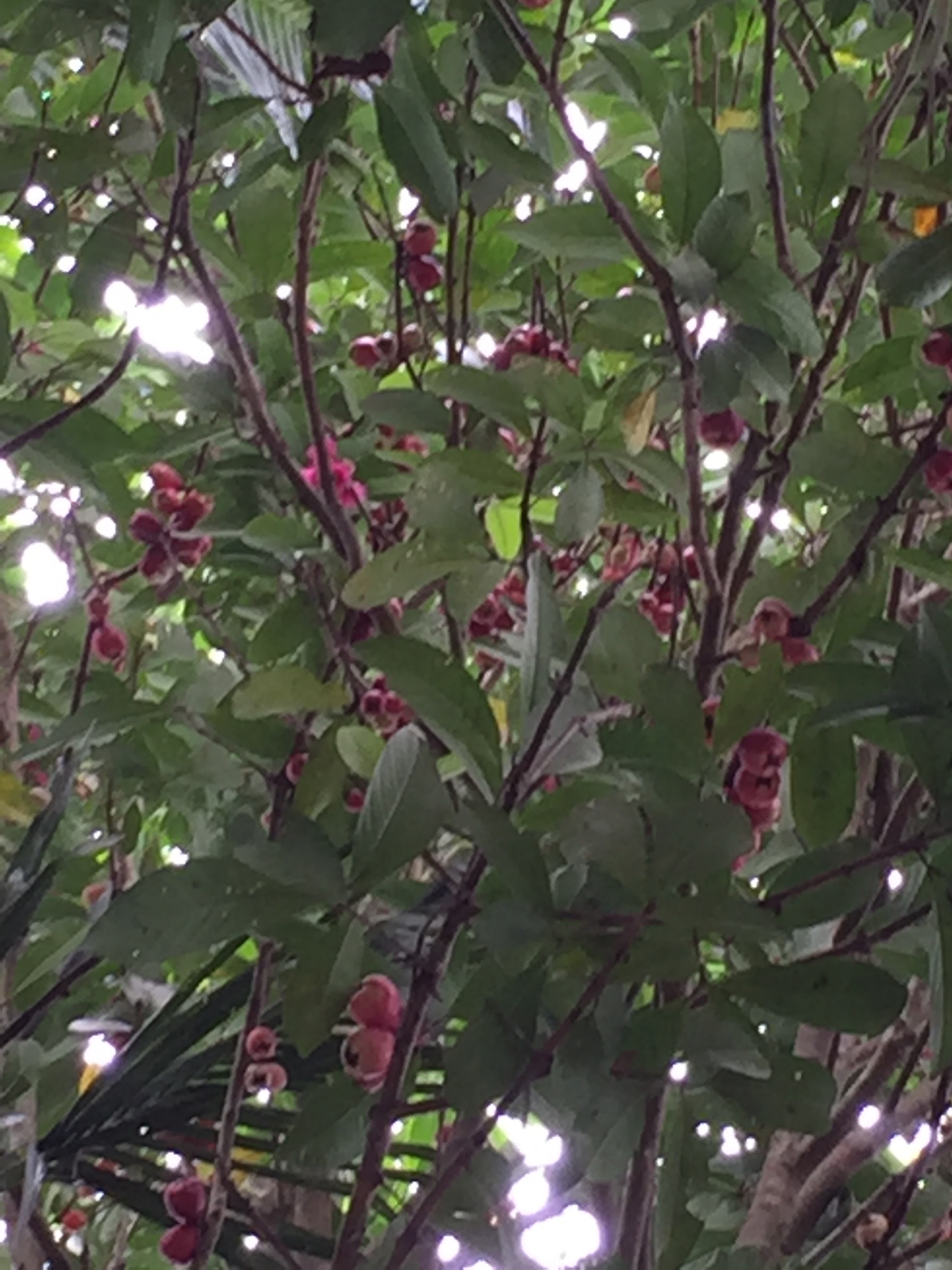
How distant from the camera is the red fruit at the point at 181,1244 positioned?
0.88m

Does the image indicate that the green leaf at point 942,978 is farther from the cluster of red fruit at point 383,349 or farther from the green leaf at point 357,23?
the cluster of red fruit at point 383,349

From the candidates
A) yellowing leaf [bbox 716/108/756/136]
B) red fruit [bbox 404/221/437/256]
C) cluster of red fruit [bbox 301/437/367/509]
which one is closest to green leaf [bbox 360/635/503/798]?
cluster of red fruit [bbox 301/437/367/509]

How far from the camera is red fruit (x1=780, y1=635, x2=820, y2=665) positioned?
91 centimetres

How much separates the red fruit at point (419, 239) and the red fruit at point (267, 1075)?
26.7 inches

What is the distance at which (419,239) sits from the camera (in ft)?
3.96

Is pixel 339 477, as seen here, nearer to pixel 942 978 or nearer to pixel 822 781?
pixel 822 781

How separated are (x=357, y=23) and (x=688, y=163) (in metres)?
0.20

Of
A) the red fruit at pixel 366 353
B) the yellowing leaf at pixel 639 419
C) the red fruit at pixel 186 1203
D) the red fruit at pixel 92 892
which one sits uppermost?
the red fruit at pixel 366 353

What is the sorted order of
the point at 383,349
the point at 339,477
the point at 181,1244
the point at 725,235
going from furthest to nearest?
the point at 383,349
the point at 339,477
the point at 181,1244
the point at 725,235

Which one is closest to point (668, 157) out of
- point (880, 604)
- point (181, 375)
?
point (880, 604)

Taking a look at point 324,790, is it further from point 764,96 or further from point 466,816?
point 764,96

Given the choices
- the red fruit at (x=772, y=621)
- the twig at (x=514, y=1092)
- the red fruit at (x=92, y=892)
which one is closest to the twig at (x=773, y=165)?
the red fruit at (x=772, y=621)

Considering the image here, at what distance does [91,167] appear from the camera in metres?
0.98

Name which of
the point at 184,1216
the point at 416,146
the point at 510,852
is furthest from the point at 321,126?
the point at 184,1216
